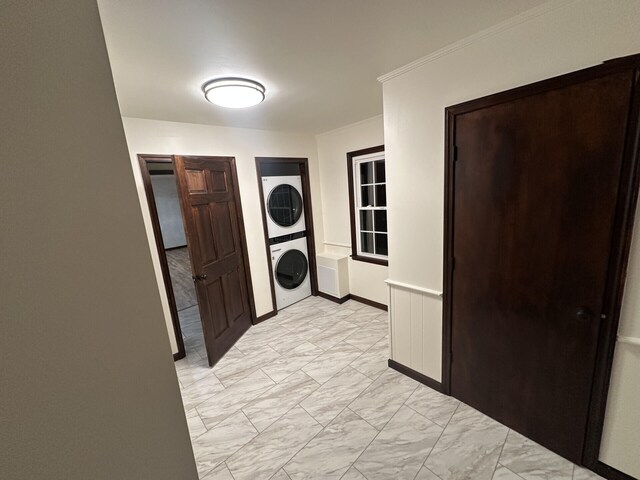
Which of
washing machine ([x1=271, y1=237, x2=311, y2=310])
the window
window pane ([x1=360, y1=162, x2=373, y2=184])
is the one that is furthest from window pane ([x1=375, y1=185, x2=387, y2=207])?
washing machine ([x1=271, y1=237, x2=311, y2=310])

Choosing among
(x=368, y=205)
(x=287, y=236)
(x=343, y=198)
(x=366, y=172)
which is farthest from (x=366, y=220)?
(x=287, y=236)

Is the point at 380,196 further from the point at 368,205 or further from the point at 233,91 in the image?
the point at 233,91

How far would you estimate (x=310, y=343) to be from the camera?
280 cm

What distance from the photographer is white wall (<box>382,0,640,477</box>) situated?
1149mm

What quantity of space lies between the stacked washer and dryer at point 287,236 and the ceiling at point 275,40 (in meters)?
1.47

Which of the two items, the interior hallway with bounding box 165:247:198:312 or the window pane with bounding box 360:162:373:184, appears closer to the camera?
the window pane with bounding box 360:162:373:184

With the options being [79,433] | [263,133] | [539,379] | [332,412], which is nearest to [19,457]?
[79,433]

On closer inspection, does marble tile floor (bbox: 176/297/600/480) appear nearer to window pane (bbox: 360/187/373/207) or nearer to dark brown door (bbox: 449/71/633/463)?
dark brown door (bbox: 449/71/633/463)

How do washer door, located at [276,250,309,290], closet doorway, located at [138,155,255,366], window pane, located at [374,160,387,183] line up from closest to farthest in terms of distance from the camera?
closet doorway, located at [138,155,255,366]
window pane, located at [374,160,387,183]
washer door, located at [276,250,309,290]

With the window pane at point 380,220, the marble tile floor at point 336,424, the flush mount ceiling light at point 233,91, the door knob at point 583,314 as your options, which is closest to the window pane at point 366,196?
the window pane at point 380,220

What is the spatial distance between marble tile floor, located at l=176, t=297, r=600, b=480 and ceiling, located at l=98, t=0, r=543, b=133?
7.75 feet

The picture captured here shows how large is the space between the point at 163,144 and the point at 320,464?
9.31 ft

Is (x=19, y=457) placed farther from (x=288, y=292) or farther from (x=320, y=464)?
(x=288, y=292)

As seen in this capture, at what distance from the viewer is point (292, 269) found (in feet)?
12.3
